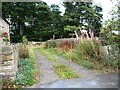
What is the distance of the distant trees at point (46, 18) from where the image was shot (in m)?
19.8

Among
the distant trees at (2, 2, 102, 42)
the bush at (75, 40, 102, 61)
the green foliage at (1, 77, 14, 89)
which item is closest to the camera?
the green foliage at (1, 77, 14, 89)

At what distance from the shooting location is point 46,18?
2159 centimetres

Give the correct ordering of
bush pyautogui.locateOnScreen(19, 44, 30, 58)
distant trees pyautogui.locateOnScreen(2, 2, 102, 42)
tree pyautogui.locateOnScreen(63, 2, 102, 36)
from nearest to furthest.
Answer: bush pyautogui.locateOnScreen(19, 44, 30, 58)
tree pyautogui.locateOnScreen(63, 2, 102, 36)
distant trees pyautogui.locateOnScreen(2, 2, 102, 42)

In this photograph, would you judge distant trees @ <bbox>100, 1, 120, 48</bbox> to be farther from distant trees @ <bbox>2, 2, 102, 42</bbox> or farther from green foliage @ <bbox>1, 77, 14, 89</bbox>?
distant trees @ <bbox>2, 2, 102, 42</bbox>

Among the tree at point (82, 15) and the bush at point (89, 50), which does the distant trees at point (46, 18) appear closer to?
the tree at point (82, 15)

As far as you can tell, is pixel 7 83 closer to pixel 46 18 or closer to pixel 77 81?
pixel 77 81

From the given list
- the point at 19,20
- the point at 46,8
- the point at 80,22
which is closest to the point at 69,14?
the point at 80,22

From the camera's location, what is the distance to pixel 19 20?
20953 millimetres

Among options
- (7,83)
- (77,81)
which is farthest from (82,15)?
(7,83)

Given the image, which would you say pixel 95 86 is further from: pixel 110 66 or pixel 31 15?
pixel 31 15

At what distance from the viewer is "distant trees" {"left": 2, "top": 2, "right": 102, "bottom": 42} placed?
65.0 ft

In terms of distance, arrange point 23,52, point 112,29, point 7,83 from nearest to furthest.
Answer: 1. point 7,83
2. point 112,29
3. point 23,52

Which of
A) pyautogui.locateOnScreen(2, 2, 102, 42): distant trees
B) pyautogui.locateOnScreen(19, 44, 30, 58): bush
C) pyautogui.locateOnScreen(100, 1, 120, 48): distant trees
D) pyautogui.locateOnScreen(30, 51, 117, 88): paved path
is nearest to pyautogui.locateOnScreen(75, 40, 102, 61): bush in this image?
pyautogui.locateOnScreen(100, 1, 120, 48): distant trees

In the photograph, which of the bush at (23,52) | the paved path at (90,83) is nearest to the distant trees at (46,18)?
the bush at (23,52)
